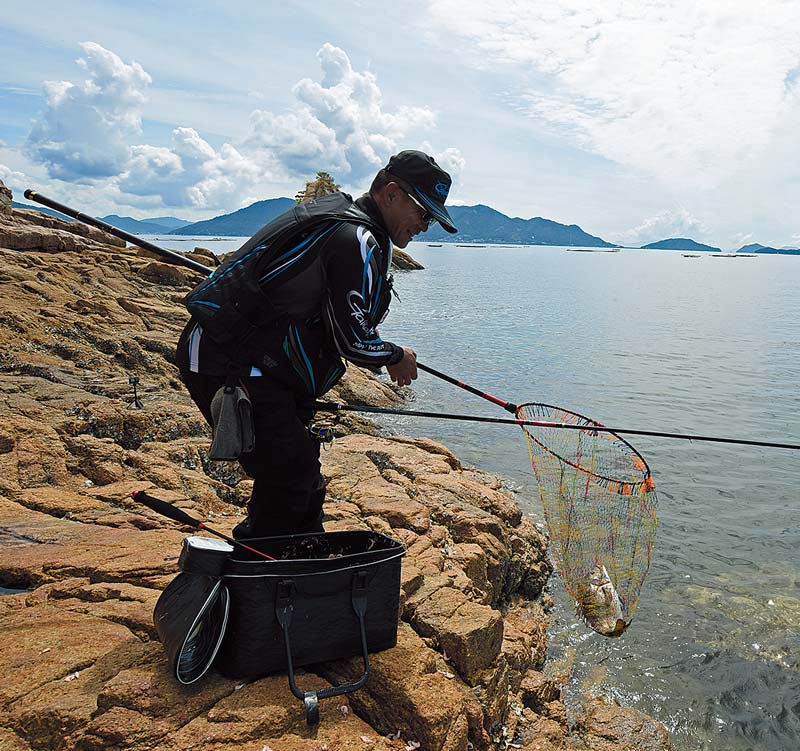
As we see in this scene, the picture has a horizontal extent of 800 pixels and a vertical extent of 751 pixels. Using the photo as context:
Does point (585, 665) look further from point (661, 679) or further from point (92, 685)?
point (92, 685)

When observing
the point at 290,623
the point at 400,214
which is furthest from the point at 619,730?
the point at 400,214

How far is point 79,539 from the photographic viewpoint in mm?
5164

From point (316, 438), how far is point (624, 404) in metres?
17.0

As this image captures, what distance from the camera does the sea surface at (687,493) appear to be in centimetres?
674

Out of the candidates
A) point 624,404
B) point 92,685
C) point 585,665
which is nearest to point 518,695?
point 585,665

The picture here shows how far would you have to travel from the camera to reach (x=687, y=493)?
39.4 ft

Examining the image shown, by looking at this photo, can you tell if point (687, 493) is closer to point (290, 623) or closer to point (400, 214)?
point (400, 214)

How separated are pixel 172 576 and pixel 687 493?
10355mm

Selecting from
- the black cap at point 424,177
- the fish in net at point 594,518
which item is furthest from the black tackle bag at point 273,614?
the fish in net at point 594,518

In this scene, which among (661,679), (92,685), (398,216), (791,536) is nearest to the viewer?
(92,685)

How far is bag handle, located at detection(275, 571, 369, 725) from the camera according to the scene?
3311 mm

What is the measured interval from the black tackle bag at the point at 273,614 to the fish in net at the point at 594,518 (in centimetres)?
239

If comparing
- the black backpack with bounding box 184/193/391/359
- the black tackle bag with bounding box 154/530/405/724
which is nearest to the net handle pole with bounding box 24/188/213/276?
the black backpack with bounding box 184/193/391/359

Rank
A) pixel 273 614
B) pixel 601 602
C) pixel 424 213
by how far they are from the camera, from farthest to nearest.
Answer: pixel 601 602 < pixel 424 213 < pixel 273 614
